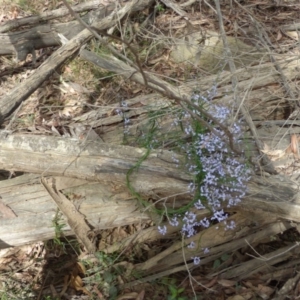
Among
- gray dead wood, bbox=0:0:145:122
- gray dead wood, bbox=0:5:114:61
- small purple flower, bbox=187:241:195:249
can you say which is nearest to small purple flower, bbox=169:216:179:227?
small purple flower, bbox=187:241:195:249

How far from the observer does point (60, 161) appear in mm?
2514

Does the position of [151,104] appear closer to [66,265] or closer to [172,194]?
[172,194]

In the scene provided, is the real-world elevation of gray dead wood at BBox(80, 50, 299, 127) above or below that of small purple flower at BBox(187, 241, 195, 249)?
above

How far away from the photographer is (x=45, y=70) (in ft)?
11.4

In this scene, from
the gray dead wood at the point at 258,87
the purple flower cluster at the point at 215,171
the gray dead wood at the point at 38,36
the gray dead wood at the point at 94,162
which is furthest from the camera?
the gray dead wood at the point at 38,36

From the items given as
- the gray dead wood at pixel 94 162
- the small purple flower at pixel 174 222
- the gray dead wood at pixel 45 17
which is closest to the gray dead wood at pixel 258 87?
the gray dead wood at pixel 94 162

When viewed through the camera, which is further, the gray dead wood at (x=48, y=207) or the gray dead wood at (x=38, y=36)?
the gray dead wood at (x=38, y=36)

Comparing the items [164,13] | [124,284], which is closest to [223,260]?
[124,284]

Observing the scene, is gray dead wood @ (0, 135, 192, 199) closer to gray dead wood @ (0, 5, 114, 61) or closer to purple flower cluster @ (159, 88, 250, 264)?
purple flower cluster @ (159, 88, 250, 264)

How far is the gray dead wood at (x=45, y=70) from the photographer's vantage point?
3.23 meters

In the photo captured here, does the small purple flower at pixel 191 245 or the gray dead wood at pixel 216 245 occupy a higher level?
the small purple flower at pixel 191 245

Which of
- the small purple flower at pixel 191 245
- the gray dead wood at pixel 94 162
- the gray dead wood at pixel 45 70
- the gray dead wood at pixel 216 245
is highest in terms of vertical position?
the gray dead wood at pixel 45 70

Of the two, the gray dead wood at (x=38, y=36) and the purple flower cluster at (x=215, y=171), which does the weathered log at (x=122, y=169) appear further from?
the gray dead wood at (x=38, y=36)

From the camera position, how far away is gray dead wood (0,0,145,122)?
3229 mm
